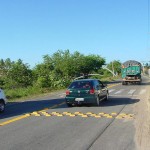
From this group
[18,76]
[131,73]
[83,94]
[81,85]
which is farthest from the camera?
[131,73]

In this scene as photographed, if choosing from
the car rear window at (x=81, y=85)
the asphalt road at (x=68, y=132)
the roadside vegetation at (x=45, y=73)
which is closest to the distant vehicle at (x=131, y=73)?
the roadside vegetation at (x=45, y=73)

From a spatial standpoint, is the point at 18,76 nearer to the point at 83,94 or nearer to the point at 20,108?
the point at 20,108

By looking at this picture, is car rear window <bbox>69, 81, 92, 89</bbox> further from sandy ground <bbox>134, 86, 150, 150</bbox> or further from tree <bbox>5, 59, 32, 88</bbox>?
tree <bbox>5, 59, 32, 88</bbox>

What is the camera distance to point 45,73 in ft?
152

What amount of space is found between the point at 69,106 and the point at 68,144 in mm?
10009

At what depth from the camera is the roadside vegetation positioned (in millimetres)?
39219

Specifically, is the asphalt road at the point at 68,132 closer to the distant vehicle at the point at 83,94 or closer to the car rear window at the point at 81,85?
the distant vehicle at the point at 83,94

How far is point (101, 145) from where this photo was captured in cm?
868

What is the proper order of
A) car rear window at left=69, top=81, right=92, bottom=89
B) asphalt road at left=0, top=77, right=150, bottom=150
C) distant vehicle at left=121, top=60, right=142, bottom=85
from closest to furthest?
1. asphalt road at left=0, top=77, right=150, bottom=150
2. car rear window at left=69, top=81, right=92, bottom=89
3. distant vehicle at left=121, top=60, right=142, bottom=85

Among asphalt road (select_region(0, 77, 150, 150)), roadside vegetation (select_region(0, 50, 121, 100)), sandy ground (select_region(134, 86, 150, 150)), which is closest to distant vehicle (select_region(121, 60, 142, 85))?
roadside vegetation (select_region(0, 50, 121, 100))

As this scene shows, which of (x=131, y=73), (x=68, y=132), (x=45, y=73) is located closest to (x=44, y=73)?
(x=45, y=73)

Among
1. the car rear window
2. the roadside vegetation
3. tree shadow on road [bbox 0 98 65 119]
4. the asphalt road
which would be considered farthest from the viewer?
the roadside vegetation

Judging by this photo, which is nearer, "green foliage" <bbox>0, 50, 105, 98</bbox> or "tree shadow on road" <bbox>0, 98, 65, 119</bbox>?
"tree shadow on road" <bbox>0, 98, 65, 119</bbox>

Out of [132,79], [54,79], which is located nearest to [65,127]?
[54,79]
